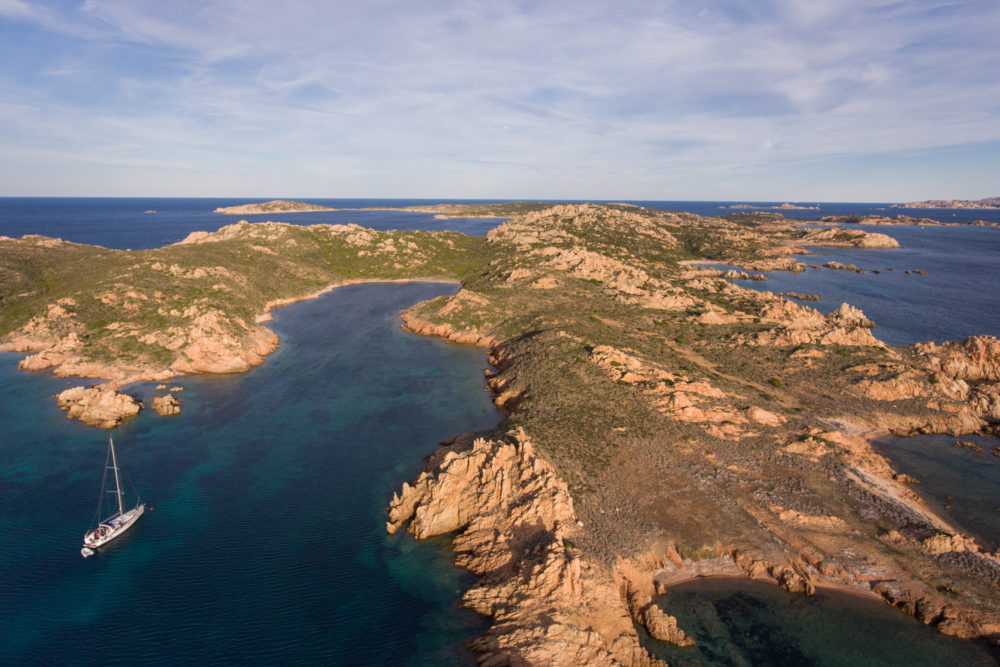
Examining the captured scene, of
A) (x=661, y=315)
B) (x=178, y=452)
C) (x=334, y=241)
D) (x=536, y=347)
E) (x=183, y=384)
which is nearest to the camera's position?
(x=178, y=452)

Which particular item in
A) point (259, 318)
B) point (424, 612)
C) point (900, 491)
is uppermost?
point (259, 318)

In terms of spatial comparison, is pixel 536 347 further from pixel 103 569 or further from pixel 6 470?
pixel 6 470

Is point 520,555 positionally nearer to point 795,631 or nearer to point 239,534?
point 795,631

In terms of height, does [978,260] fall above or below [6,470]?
above

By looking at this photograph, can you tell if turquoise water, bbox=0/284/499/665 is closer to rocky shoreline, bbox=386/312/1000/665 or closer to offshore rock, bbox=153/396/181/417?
offshore rock, bbox=153/396/181/417

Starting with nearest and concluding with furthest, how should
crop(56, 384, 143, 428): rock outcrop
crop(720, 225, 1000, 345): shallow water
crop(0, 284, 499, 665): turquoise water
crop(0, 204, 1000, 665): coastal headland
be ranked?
crop(0, 284, 499, 665): turquoise water < crop(0, 204, 1000, 665): coastal headland < crop(56, 384, 143, 428): rock outcrop < crop(720, 225, 1000, 345): shallow water

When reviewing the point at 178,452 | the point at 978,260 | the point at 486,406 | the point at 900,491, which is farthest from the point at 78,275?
the point at 978,260

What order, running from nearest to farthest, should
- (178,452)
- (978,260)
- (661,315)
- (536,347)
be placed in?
(178,452), (536,347), (661,315), (978,260)

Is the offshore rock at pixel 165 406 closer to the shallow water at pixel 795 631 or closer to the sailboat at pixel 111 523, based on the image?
the sailboat at pixel 111 523

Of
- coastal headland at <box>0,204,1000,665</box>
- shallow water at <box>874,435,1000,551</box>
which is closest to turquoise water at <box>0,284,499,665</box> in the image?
coastal headland at <box>0,204,1000,665</box>
